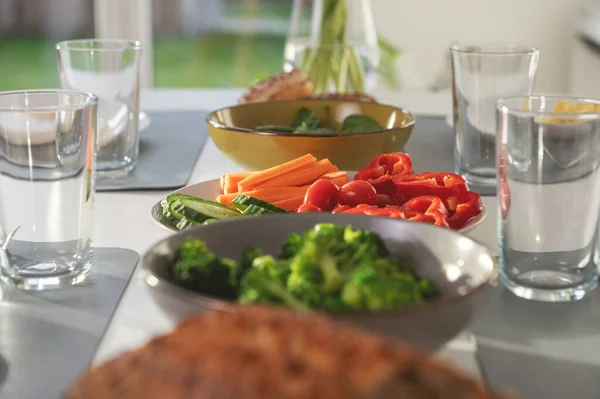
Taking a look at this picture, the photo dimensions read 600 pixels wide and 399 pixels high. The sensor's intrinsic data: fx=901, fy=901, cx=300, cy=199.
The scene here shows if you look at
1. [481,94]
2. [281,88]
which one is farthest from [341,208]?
[281,88]

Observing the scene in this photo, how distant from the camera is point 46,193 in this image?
3.59ft

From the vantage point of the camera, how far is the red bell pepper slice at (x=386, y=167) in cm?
141

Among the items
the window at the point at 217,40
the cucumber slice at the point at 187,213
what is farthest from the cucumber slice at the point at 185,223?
the window at the point at 217,40

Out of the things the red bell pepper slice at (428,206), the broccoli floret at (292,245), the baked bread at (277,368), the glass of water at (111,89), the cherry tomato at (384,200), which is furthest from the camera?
the glass of water at (111,89)

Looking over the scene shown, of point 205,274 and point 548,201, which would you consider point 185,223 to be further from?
point 548,201

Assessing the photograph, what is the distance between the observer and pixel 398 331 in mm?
729

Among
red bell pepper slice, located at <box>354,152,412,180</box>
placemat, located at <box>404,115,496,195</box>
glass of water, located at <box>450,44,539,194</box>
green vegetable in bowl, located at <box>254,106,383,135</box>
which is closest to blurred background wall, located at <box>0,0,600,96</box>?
placemat, located at <box>404,115,496,195</box>

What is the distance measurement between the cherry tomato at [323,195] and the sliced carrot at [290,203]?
4 cm

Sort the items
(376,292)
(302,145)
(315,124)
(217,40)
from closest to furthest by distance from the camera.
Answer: (376,292) → (302,145) → (315,124) → (217,40)

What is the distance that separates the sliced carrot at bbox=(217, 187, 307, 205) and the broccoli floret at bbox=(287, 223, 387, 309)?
376 mm

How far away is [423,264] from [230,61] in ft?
27.2

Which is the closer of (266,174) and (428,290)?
(428,290)

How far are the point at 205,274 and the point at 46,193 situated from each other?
33cm

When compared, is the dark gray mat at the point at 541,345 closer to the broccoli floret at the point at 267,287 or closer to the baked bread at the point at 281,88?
the broccoli floret at the point at 267,287
